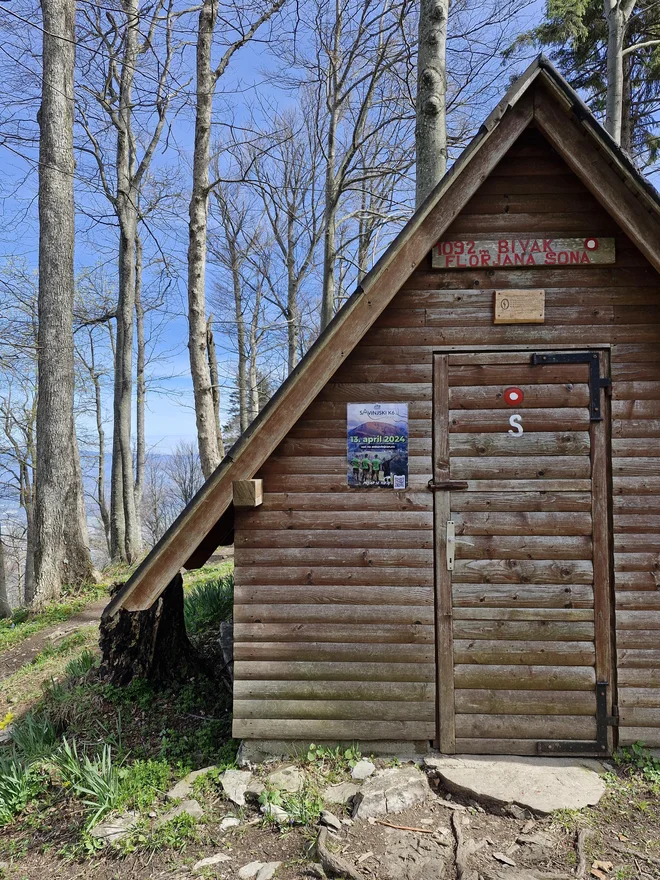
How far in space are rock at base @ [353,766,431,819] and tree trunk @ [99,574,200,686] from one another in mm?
2559

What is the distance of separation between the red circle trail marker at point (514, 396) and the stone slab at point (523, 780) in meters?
2.69

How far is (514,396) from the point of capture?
4.15m

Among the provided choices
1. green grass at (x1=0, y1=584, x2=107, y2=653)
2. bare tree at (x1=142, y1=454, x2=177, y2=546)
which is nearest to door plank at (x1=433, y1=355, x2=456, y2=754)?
green grass at (x1=0, y1=584, x2=107, y2=653)

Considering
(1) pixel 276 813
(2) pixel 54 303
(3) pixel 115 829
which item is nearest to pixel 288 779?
(1) pixel 276 813

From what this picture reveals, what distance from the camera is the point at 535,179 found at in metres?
4.15

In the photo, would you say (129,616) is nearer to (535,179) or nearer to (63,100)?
(535,179)

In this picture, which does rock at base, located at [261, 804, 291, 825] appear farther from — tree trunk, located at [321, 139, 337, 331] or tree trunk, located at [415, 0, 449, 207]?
tree trunk, located at [321, 139, 337, 331]

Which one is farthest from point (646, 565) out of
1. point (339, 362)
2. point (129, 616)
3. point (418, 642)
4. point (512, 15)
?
point (512, 15)

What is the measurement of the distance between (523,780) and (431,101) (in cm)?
654

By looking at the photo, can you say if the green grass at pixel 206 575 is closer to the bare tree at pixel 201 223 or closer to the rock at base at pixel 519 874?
the bare tree at pixel 201 223

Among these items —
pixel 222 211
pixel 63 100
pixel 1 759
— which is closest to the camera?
pixel 1 759

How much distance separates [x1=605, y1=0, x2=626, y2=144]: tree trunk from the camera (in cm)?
976

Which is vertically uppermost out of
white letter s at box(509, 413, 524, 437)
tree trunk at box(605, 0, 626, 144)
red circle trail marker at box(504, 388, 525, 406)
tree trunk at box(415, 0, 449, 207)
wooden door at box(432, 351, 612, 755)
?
tree trunk at box(605, 0, 626, 144)

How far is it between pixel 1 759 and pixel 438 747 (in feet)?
11.8
